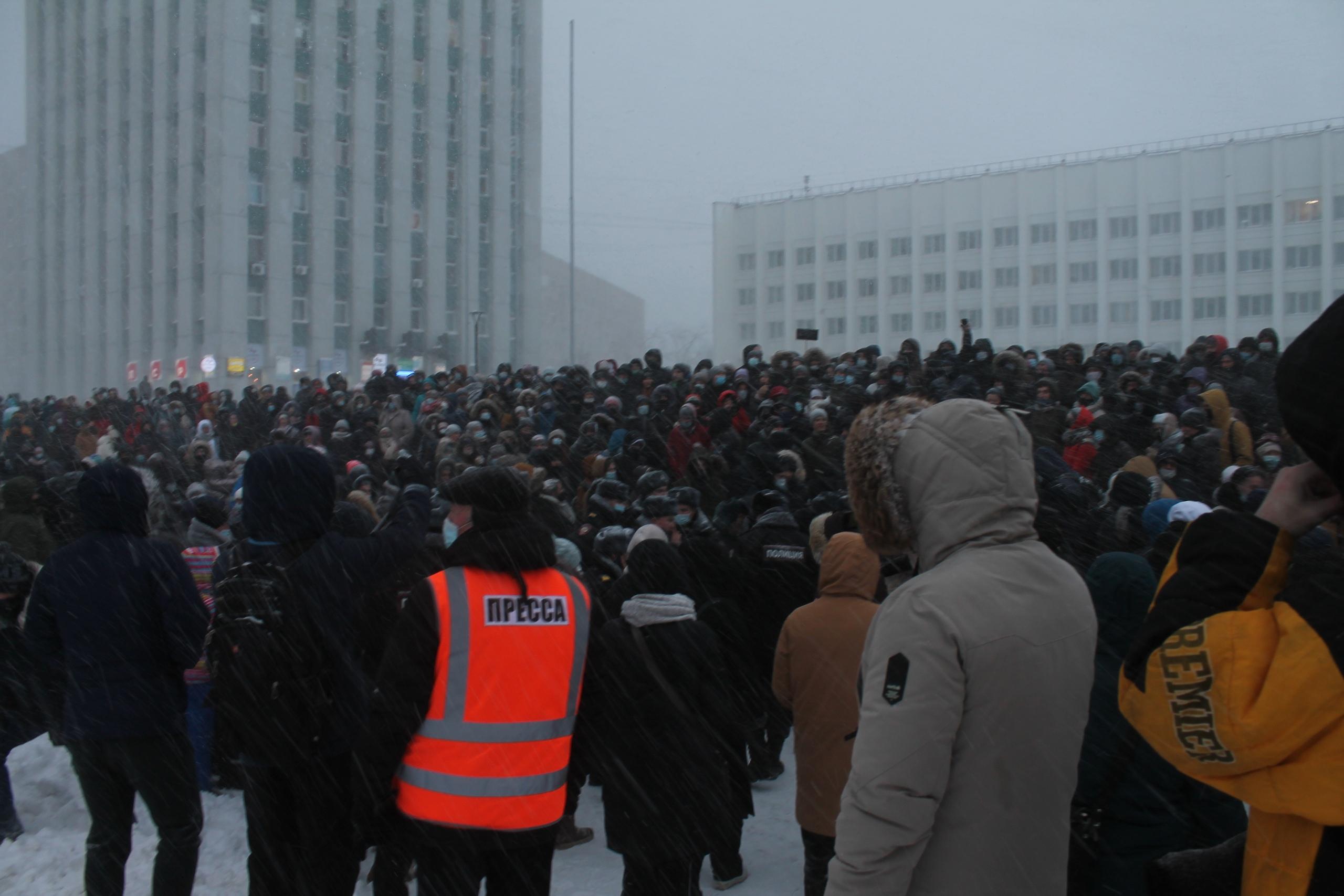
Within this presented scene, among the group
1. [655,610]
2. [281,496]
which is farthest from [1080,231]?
[281,496]

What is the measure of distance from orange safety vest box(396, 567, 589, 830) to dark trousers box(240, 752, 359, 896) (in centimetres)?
52

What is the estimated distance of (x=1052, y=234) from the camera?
64.4 m

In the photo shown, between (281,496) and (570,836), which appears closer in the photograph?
(281,496)

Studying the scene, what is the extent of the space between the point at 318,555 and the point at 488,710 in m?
0.94

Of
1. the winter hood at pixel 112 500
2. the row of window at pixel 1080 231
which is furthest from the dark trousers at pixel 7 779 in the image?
the row of window at pixel 1080 231

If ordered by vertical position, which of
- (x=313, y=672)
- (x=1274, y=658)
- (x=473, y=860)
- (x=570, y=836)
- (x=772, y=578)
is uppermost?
(x=1274, y=658)

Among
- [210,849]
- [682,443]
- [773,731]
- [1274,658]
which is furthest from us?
[682,443]

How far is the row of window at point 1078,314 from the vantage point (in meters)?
58.8

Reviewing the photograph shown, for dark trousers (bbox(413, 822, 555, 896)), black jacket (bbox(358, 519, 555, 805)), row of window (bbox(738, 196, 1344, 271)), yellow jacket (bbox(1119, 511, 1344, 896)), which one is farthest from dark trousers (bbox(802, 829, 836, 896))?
row of window (bbox(738, 196, 1344, 271))

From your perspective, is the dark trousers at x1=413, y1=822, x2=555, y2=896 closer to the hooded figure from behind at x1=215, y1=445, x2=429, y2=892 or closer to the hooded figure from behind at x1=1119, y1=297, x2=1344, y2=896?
the hooded figure from behind at x1=215, y1=445, x2=429, y2=892

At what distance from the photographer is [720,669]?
4.25 metres

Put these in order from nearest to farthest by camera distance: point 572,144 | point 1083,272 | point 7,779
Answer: point 7,779
point 572,144
point 1083,272

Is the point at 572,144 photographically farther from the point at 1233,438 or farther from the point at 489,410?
the point at 1233,438

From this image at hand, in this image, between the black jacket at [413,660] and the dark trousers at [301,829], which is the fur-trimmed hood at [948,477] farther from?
the dark trousers at [301,829]
